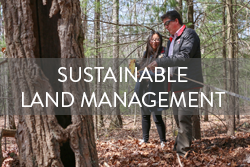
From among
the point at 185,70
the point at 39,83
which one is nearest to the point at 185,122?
the point at 185,70

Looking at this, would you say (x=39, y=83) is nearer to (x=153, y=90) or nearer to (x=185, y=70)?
(x=185, y=70)

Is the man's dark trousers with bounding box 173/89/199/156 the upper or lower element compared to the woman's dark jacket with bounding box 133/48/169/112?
lower

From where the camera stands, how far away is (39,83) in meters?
2.00

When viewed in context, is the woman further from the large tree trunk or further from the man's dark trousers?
the large tree trunk

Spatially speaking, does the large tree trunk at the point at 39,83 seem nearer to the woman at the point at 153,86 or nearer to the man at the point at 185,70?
the man at the point at 185,70

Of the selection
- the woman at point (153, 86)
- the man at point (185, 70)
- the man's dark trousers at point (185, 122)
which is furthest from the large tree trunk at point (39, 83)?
the woman at point (153, 86)

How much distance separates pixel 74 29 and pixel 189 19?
3.93m

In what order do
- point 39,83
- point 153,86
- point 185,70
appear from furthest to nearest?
1. point 153,86
2. point 185,70
3. point 39,83

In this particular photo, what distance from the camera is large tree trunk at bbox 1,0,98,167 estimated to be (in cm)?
198

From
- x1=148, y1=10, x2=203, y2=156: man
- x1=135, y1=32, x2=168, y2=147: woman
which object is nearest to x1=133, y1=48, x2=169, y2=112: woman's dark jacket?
x1=135, y1=32, x2=168, y2=147: woman

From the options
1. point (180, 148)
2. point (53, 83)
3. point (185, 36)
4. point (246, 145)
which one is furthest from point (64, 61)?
point (246, 145)

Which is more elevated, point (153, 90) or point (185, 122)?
point (153, 90)

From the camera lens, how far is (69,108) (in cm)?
208

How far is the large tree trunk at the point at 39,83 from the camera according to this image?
1.98 m
